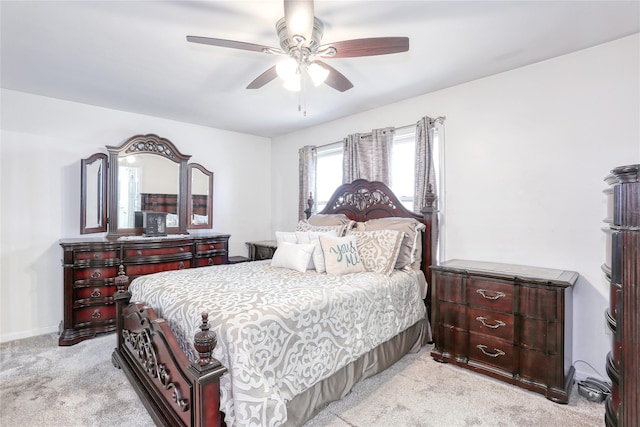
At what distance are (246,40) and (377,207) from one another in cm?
212

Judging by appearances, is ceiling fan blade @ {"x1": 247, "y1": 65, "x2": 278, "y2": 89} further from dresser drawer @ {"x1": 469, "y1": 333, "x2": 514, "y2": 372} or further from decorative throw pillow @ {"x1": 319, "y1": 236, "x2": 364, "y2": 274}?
dresser drawer @ {"x1": 469, "y1": 333, "x2": 514, "y2": 372}

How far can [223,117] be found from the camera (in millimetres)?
4164

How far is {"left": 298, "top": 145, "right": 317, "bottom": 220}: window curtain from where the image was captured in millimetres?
4578

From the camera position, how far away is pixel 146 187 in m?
3.98

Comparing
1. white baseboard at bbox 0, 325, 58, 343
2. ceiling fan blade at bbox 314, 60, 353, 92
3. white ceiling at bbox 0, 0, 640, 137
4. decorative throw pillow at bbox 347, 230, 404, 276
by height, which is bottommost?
white baseboard at bbox 0, 325, 58, 343

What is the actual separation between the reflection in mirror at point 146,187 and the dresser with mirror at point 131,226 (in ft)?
0.03

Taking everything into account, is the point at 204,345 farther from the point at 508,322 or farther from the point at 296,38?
the point at 508,322

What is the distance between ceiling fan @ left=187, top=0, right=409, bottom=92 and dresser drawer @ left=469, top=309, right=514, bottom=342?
2058 mm

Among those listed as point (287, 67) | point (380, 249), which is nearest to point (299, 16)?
point (287, 67)

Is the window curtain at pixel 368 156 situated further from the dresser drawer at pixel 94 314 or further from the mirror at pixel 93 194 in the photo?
the dresser drawer at pixel 94 314

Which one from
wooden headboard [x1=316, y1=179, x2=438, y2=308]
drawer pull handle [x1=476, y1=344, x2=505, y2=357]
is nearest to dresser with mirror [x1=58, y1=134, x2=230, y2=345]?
wooden headboard [x1=316, y1=179, x2=438, y2=308]

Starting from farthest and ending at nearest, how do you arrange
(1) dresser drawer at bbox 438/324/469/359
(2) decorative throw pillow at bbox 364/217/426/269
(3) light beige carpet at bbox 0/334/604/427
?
(2) decorative throw pillow at bbox 364/217/426/269
(1) dresser drawer at bbox 438/324/469/359
(3) light beige carpet at bbox 0/334/604/427

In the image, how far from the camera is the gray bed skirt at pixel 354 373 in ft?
5.86

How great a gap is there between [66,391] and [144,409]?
0.72m
